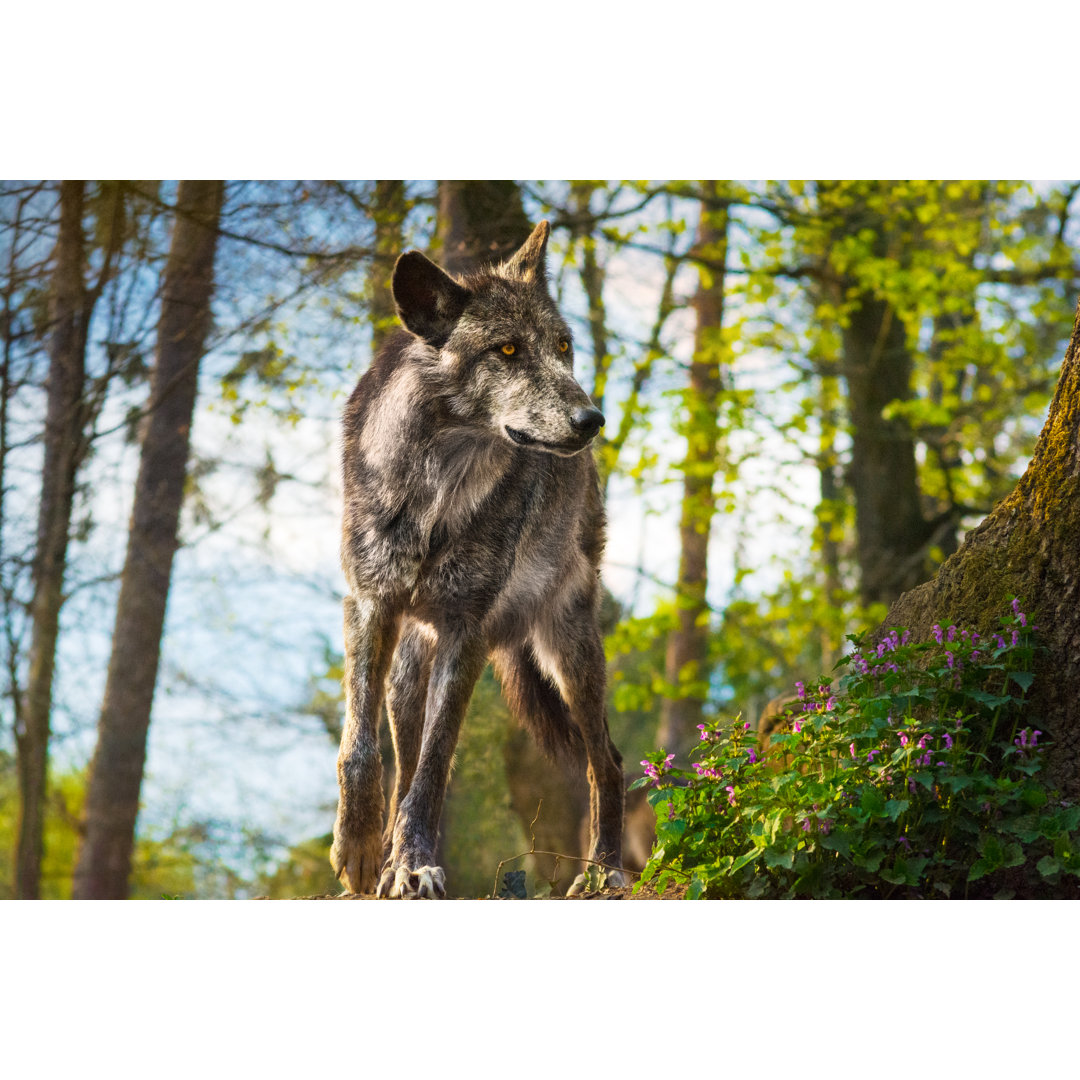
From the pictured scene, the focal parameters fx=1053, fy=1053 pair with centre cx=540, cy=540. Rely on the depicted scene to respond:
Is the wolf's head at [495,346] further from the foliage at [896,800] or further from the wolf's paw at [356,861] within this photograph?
the wolf's paw at [356,861]

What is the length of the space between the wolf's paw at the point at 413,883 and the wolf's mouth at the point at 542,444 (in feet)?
4.89

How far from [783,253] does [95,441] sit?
20.7 ft

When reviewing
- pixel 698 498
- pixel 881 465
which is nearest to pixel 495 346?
pixel 698 498

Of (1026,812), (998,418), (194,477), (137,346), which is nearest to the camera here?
(1026,812)

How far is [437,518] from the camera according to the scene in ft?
13.0

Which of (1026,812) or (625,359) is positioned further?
(625,359)

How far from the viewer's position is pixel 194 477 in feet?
29.1

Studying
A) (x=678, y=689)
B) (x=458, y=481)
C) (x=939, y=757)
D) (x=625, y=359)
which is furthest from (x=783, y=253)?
(x=939, y=757)

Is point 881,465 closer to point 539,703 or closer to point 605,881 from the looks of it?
point 539,703

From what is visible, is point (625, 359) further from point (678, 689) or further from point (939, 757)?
point (939, 757)

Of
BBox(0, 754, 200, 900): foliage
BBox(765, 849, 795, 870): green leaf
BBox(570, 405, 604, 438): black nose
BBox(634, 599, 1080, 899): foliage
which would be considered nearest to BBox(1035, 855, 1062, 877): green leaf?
BBox(634, 599, 1080, 899): foliage

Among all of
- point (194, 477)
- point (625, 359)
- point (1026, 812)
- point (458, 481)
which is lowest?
point (1026, 812)

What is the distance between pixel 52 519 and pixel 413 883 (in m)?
5.57

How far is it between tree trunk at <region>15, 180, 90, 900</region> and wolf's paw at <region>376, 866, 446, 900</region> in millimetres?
5112
